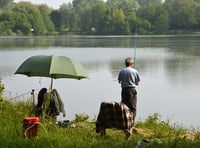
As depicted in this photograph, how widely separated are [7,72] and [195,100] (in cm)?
1146

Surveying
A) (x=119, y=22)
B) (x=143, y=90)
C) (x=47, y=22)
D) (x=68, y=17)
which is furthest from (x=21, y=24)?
(x=143, y=90)

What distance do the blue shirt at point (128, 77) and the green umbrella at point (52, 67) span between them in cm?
119

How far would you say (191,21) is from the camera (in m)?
91.5

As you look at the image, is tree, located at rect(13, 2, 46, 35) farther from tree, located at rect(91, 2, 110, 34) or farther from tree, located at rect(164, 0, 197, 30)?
tree, located at rect(164, 0, 197, 30)

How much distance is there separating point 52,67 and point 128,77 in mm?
1538

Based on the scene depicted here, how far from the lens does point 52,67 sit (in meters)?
8.32

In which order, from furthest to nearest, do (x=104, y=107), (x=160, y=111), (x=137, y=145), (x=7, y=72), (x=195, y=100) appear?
(x=7, y=72)
(x=195, y=100)
(x=160, y=111)
(x=104, y=107)
(x=137, y=145)

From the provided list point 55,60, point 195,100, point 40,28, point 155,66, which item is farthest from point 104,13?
point 55,60

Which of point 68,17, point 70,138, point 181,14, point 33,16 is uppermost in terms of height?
point 181,14

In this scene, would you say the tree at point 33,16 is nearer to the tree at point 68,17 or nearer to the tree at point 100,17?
the tree at point 68,17

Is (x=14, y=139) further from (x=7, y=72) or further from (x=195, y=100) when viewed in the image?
(x=7, y=72)

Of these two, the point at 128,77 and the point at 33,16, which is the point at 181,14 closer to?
the point at 33,16

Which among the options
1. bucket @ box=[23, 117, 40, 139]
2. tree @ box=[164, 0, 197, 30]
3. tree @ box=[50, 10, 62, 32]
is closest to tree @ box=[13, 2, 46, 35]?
tree @ box=[50, 10, 62, 32]

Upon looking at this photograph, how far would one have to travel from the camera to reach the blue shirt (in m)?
7.54
